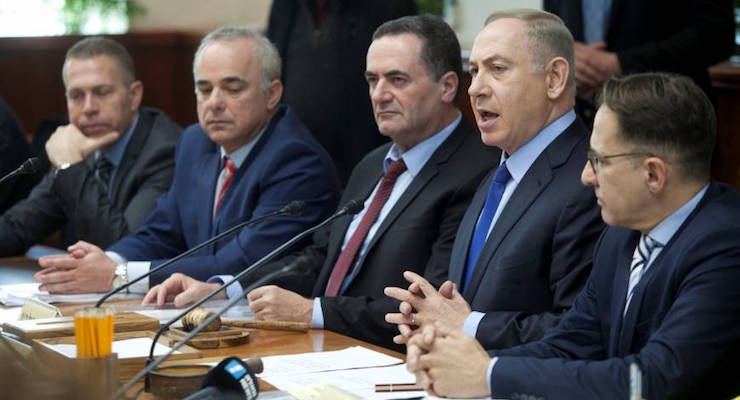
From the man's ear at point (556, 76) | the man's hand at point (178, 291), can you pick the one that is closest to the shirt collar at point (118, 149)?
the man's hand at point (178, 291)

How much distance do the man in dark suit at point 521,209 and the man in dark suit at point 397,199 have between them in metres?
0.25

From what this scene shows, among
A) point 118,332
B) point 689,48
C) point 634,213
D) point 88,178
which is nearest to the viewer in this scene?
point 634,213

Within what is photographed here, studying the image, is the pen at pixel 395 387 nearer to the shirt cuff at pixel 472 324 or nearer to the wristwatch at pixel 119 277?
the shirt cuff at pixel 472 324

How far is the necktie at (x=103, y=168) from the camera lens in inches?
190

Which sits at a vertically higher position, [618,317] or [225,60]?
[225,60]

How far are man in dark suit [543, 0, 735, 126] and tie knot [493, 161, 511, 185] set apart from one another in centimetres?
100

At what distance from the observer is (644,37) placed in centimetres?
421

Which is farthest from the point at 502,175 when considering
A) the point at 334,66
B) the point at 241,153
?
the point at 334,66

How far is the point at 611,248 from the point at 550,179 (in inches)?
18.2

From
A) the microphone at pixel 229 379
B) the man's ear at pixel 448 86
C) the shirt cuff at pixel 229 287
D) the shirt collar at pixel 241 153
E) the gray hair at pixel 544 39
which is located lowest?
the shirt cuff at pixel 229 287

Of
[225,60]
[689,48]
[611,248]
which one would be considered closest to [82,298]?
[225,60]

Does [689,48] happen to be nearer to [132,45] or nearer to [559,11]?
[559,11]

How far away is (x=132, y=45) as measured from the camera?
28.4ft

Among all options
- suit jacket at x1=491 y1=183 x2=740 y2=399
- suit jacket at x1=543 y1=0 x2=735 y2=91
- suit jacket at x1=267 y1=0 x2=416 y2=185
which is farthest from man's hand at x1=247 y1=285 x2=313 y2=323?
suit jacket at x1=267 y1=0 x2=416 y2=185
